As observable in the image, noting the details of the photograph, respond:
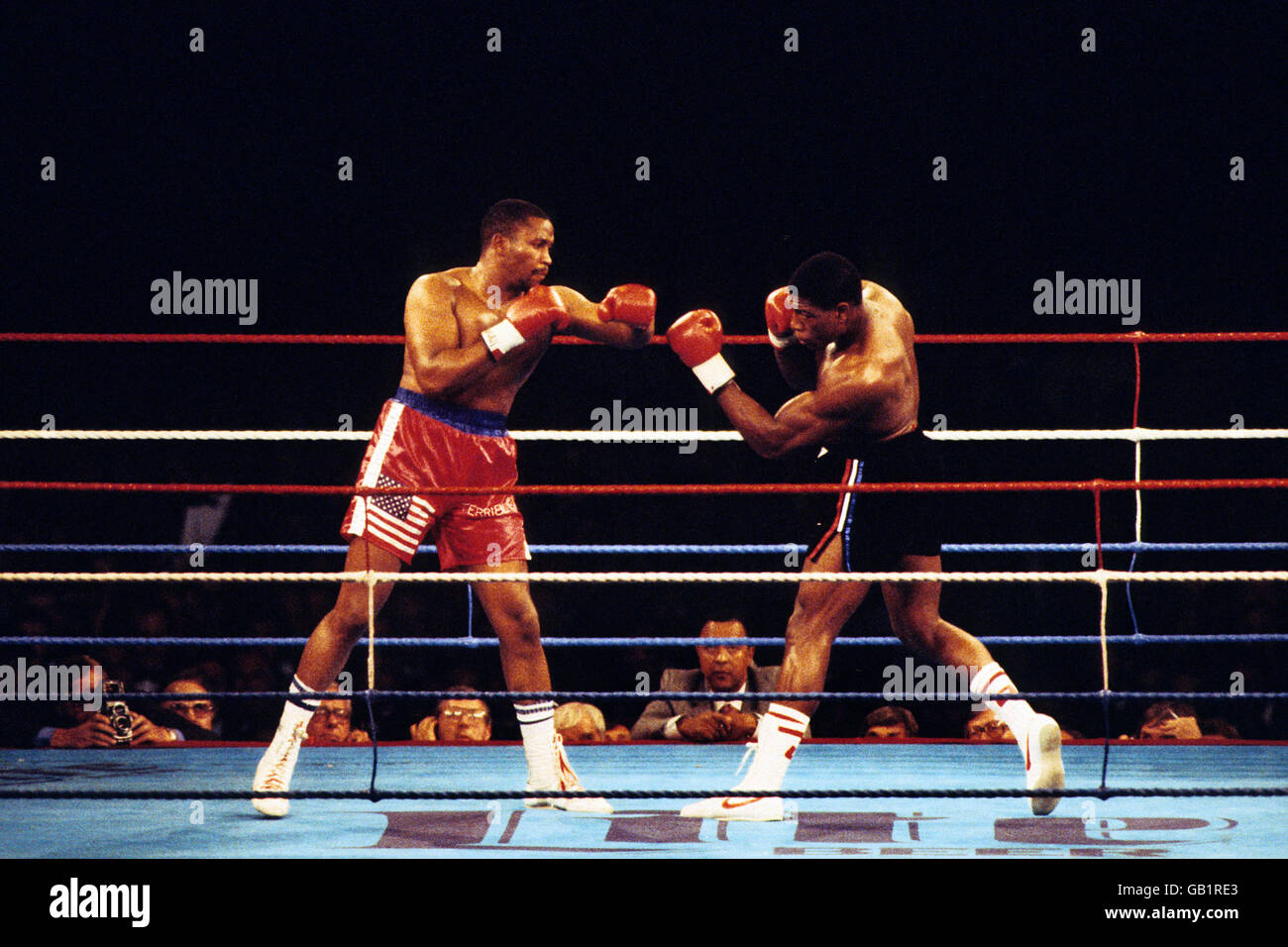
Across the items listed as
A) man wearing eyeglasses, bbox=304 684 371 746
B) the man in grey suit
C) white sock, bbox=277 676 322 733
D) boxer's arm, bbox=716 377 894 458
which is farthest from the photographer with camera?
boxer's arm, bbox=716 377 894 458

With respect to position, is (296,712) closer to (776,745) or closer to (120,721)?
(776,745)

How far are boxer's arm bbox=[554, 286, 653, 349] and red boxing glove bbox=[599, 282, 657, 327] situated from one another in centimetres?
2

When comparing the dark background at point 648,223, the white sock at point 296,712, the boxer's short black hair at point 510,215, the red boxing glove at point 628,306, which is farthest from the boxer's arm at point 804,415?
the dark background at point 648,223

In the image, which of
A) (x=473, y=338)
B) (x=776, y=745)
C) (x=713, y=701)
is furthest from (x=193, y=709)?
(x=776, y=745)

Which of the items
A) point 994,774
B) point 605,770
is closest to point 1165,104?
point 994,774

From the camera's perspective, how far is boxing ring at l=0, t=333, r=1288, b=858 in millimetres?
2289

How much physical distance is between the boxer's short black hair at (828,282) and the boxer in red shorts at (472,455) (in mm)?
336

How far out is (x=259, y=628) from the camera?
16.5 feet

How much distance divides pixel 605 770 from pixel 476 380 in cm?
105

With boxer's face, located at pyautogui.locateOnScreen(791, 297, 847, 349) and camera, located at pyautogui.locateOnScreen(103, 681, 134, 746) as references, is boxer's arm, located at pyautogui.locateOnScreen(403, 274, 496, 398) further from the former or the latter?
camera, located at pyautogui.locateOnScreen(103, 681, 134, 746)

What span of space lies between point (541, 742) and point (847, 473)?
79cm

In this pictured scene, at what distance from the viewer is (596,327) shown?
293cm

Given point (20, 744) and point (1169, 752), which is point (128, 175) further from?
point (1169, 752)

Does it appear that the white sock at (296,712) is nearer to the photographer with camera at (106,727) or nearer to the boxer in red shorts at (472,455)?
the boxer in red shorts at (472,455)
